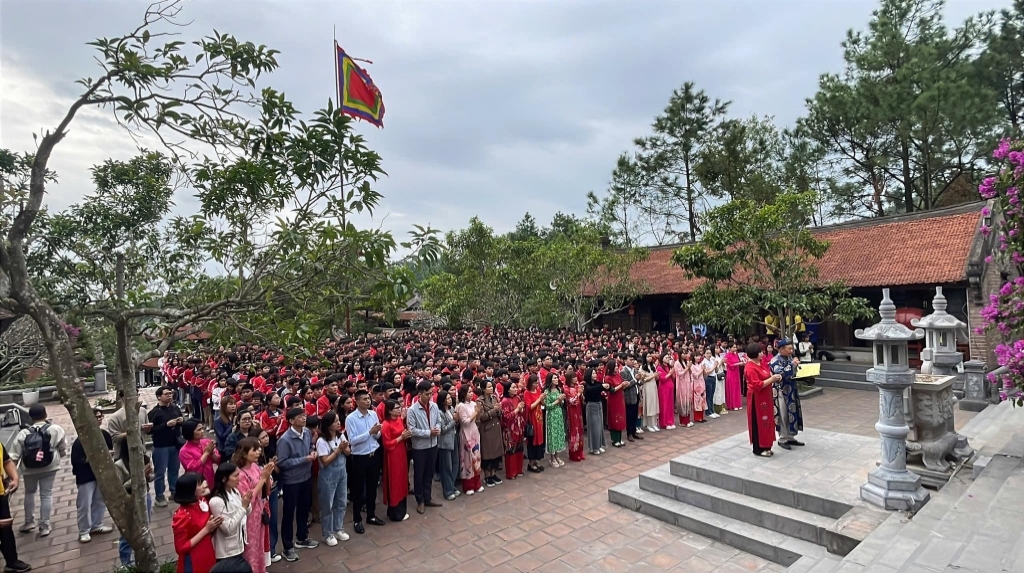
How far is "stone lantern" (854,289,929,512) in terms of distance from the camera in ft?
17.7

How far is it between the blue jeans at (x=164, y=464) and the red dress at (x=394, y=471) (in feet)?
10.5

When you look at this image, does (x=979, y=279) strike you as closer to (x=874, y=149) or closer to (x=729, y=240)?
(x=729, y=240)

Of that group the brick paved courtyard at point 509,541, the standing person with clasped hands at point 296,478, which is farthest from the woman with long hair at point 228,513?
the brick paved courtyard at point 509,541

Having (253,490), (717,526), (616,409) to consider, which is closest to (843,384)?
(616,409)

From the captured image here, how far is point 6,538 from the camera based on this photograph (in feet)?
17.3

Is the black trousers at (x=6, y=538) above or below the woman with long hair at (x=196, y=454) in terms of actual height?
below

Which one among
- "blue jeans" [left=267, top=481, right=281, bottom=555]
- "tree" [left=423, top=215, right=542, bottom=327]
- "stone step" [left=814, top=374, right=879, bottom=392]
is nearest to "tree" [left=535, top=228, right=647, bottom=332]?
"tree" [left=423, top=215, right=542, bottom=327]

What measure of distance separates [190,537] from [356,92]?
7.08 metres

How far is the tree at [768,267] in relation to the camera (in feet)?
45.2

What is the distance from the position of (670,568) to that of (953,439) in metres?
3.86

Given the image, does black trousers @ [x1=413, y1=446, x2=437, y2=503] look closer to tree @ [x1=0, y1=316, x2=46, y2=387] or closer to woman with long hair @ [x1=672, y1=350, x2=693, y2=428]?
woman with long hair @ [x1=672, y1=350, x2=693, y2=428]

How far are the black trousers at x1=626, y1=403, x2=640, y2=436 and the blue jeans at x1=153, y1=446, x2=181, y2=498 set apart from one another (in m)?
6.86

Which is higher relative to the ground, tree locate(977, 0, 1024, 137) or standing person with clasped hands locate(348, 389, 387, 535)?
tree locate(977, 0, 1024, 137)

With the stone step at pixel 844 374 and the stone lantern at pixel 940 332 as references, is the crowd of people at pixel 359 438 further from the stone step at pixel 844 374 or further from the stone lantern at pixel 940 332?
the stone step at pixel 844 374
